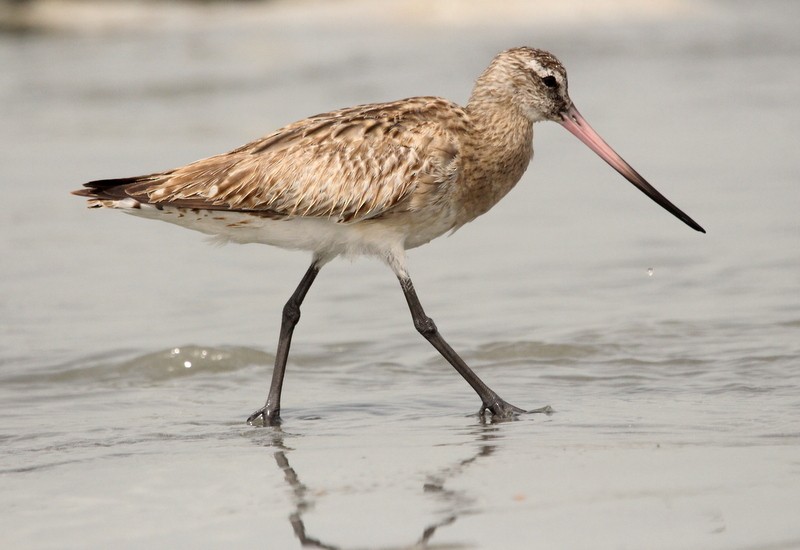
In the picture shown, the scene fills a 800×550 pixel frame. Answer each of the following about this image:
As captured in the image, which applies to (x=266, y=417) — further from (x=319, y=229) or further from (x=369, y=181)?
(x=369, y=181)

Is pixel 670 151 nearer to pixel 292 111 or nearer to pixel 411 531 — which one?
pixel 292 111

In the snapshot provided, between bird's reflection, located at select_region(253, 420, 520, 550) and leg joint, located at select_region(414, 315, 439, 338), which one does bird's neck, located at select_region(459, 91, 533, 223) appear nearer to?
leg joint, located at select_region(414, 315, 439, 338)

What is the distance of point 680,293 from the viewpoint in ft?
31.0

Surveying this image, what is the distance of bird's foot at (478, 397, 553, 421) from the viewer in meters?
7.05

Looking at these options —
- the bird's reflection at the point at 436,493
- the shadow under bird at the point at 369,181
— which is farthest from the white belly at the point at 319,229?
the bird's reflection at the point at 436,493

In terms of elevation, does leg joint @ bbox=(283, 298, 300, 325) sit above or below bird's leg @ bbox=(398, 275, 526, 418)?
above

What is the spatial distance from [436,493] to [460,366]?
1952 millimetres

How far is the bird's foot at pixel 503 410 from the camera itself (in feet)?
23.1

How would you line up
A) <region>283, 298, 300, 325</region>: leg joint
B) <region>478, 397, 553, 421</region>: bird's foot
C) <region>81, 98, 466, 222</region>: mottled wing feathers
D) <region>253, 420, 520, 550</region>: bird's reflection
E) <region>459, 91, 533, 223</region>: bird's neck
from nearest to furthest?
1. <region>253, 420, 520, 550</region>: bird's reflection
2. <region>478, 397, 553, 421</region>: bird's foot
3. <region>81, 98, 466, 222</region>: mottled wing feathers
4. <region>459, 91, 533, 223</region>: bird's neck
5. <region>283, 298, 300, 325</region>: leg joint

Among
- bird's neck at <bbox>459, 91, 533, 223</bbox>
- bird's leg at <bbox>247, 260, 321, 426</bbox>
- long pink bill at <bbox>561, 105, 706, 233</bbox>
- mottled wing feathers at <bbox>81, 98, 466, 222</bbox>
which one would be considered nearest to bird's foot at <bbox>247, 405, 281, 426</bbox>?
bird's leg at <bbox>247, 260, 321, 426</bbox>

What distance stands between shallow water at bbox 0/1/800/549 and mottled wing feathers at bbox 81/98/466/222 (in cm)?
110

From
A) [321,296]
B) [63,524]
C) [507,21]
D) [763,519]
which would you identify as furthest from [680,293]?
[507,21]

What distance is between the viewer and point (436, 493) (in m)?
5.44

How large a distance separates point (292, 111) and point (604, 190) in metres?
5.66
